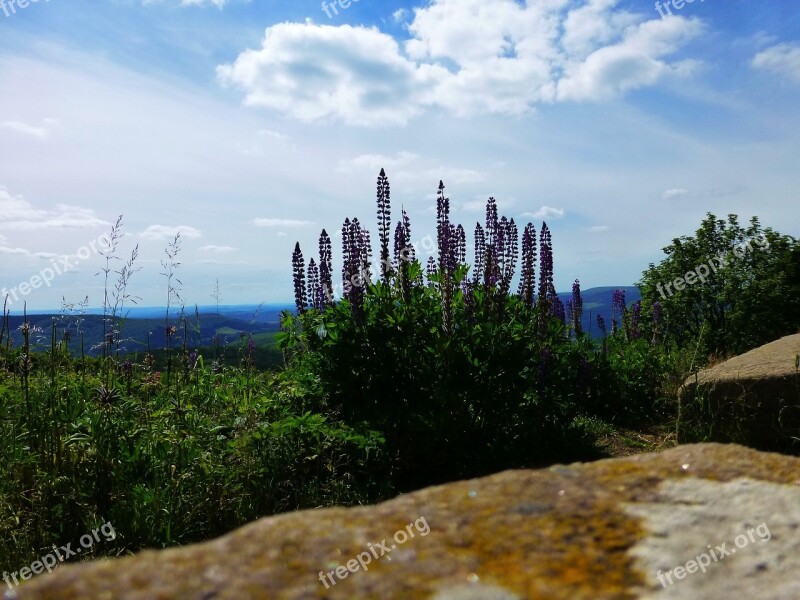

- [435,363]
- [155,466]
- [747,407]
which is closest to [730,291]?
[747,407]

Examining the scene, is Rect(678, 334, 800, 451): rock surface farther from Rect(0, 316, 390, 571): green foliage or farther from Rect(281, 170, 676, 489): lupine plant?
Rect(0, 316, 390, 571): green foliage

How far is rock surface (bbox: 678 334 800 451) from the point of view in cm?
590

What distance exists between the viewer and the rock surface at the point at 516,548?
124 cm

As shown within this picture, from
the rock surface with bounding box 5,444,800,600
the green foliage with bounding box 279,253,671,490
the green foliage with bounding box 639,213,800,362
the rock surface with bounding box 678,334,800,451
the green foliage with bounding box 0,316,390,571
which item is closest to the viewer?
the rock surface with bounding box 5,444,800,600

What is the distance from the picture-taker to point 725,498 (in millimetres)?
1674

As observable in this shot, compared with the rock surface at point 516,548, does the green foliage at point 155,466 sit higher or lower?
lower

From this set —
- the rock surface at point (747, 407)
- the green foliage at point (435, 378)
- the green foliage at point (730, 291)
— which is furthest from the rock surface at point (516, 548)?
the green foliage at point (730, 291)

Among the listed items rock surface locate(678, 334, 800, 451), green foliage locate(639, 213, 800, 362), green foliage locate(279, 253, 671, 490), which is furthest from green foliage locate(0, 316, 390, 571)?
green foliage locate(639, 213, 800, 362)

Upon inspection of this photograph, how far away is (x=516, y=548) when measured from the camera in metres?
1.45

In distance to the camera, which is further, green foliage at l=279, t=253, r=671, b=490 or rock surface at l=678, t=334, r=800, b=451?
rock surface at l=678, t=334, r=800, b=451

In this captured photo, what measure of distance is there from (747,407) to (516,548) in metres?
5.60

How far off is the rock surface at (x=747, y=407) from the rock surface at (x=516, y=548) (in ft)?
15.7

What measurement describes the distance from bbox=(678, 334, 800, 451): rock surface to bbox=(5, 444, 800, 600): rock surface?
4.78 m

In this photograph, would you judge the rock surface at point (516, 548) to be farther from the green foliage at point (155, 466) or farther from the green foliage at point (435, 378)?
the green foliage at point (435, 378)
